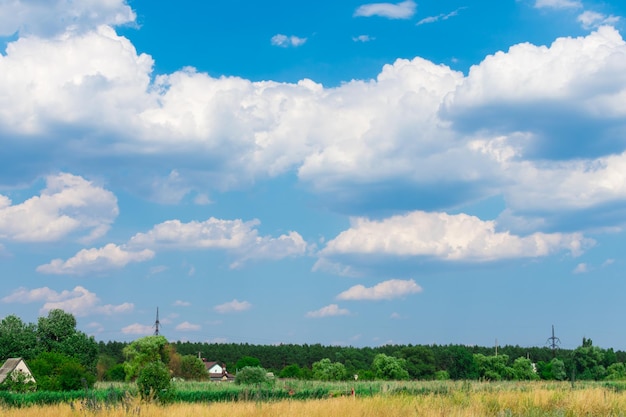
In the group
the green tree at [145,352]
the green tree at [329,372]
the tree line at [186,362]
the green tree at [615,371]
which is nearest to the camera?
the tree line at [186,362]

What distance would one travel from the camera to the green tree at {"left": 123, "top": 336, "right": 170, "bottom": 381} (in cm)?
6794

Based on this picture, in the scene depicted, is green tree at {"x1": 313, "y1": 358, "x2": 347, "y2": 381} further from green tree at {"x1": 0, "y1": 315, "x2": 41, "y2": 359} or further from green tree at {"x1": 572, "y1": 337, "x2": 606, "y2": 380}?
green tree at {"x1": 0, "y1": 315, "x2": 41, "y2": 359}

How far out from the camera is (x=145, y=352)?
225ft

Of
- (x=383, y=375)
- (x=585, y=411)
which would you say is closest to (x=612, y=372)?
(x=383, y=375)

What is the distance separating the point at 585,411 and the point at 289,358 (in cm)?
10928

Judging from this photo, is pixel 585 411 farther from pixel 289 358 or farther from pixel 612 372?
pixel 289 358

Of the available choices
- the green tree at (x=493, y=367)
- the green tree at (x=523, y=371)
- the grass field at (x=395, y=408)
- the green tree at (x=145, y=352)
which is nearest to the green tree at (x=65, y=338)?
the green tree at (x=145, y=352)

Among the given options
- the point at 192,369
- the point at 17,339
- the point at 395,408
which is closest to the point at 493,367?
the point at 192,369

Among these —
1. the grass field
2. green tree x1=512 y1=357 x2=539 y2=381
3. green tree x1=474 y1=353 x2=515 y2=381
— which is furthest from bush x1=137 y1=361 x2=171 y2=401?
green tree x1=512 y1=357 x2=539 y2=381

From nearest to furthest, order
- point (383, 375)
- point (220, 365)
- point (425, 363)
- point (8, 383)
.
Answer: point (8, 383)
point (383, 375)
point (425, 363)
point (220, 365)

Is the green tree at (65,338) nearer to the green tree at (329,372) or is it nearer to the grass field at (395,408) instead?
the green tree at (329,372)

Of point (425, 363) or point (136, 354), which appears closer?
point (136, 354)

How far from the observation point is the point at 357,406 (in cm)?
1542

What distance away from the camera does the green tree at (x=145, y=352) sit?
67.9 meters
